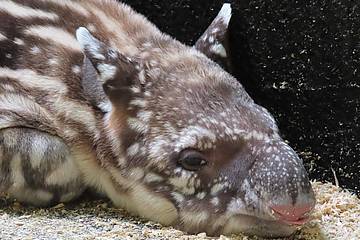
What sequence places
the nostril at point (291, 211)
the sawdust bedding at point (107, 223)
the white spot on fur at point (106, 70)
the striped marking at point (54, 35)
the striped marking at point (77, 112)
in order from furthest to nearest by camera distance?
1. the striped marking at point (54, 35)
2. the striped marking at point (77, 112)
3. the white spot on fur at point (106, 70)
4. the sawdust bedding at point (107, 223)
5. the nostril at point (291, 211)

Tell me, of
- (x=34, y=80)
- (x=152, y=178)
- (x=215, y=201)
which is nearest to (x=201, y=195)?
(x=215, y=201)

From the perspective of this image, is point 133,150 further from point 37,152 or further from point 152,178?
point 37,152

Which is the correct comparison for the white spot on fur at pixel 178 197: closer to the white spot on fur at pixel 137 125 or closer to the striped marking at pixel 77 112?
the white spot on fur at pixel 137 125

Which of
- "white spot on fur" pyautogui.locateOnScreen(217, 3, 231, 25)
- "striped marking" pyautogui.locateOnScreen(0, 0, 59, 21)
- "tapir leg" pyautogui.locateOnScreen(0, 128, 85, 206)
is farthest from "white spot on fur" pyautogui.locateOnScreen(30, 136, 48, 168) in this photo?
"white spot on fur" pyautogui.locateOnScreen(217, 3, 231, 25)

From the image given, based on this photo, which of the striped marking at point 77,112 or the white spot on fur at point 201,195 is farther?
the striped marking at point 77,112

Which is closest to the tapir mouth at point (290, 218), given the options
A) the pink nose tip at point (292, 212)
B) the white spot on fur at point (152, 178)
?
the pink nose tip at point (292, 212)

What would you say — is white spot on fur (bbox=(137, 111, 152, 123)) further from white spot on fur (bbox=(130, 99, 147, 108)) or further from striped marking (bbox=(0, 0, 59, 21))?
striped marking (bbox=(0, 0, 59, 21))

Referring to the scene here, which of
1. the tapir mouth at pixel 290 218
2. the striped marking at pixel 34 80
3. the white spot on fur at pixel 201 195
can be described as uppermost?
the tapir mouth at pixel 290 218

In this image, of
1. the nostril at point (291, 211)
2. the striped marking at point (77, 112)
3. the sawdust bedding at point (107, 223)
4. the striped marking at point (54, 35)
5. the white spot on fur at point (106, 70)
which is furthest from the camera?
the striped marking at point (54, 35)
